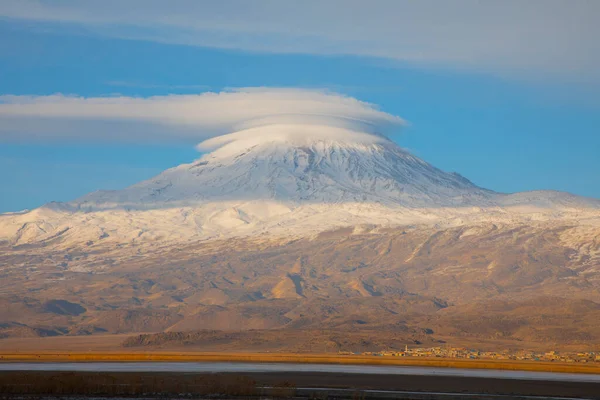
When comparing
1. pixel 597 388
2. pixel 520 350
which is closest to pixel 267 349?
pixel 520 350

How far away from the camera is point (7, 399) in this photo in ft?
145

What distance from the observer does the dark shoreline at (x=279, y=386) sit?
48406 millimetres

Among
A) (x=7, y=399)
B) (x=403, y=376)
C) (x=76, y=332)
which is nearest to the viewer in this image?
(x=7, y=399)

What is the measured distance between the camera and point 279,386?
51.8 m

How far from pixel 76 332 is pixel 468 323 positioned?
7139 cm

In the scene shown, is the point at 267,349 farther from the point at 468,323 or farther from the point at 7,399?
the point at 7,399

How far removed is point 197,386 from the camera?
2020 inches

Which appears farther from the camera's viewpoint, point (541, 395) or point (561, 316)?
point (561, 316)

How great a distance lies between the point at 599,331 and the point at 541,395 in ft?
331

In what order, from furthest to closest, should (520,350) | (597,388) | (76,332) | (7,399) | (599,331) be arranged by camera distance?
(76,332) < (599,331) < (520,350) < (597,388) < (7,399)

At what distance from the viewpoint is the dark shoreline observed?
159 feet

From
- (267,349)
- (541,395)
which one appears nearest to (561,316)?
(267,349)

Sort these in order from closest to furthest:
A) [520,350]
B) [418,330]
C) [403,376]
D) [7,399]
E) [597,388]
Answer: [7,399] → [597,388] → [403,376] → [520,350] → [418,330]

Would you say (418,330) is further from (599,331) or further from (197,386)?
(197,386)
